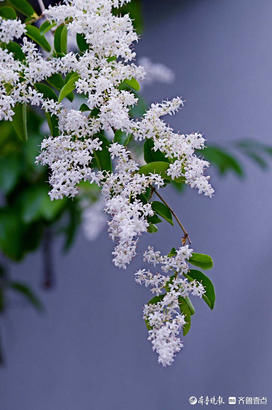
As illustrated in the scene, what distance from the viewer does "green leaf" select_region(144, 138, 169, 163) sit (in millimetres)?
377

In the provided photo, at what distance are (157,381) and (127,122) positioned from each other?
1.49 m

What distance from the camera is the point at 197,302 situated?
5.00 feet

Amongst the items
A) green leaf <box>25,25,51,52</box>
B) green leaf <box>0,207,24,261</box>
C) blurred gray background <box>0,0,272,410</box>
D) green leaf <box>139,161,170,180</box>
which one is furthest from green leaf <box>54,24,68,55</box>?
blurred gray background <box>0,0,272,410</box>

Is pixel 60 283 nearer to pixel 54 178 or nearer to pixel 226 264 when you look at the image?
pixel 226 264

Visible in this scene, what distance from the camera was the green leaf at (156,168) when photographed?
0.36m

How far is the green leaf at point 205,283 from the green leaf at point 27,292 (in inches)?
50.8

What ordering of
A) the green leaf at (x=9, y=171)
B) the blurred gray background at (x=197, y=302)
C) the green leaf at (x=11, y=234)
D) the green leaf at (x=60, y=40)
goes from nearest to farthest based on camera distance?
the green leaf at (x=60, y=40)
the green leaf at (x=9, y=171)
the green leaf at (x=11, y=234)
the blurred gray background at (x=197, y=302)

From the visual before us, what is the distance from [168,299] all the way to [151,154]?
0.11 meters

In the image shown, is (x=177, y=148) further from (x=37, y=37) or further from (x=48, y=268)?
(x=48, y=268)

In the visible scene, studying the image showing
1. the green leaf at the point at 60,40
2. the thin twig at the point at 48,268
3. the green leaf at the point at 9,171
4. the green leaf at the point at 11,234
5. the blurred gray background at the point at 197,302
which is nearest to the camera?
the green leaf at the point at 60,40

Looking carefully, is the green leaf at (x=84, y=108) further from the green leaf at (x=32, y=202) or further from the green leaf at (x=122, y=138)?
the green leaf at (x=32, y=202)

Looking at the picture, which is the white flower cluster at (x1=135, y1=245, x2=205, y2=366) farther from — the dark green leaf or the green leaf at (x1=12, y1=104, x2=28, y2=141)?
the dark green leaf

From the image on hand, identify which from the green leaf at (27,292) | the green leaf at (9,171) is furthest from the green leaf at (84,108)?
the green leaf at (27,292)

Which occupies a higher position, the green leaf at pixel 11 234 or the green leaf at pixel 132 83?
the green leaf at pixel 11 234
